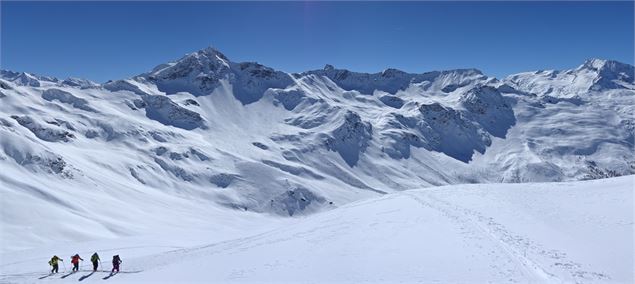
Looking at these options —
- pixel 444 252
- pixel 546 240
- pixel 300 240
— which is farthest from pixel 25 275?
pixel 546 240

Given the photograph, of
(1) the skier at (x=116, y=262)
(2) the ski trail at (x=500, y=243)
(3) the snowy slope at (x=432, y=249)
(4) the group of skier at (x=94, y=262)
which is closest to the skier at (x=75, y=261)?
(4) the group of skier at (x=94, y=262)

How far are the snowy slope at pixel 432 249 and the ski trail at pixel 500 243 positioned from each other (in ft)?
0.23

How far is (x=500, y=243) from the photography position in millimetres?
32875

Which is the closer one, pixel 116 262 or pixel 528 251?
pixel 528 251

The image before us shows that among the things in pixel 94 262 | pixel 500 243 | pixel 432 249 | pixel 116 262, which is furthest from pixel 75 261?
pixel 500 243

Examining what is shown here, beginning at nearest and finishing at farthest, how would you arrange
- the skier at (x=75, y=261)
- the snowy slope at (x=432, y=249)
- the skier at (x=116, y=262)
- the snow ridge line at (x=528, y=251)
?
the snow ridge line at (x=528, y=251) < the snowy slope at (x=432, y=249) < the skier at (x=116, y=262) < the skier at (x=75, y=261)

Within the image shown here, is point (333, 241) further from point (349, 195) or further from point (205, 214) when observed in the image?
point (349, 195)

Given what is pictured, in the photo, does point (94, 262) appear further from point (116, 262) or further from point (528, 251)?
point (528, 251)

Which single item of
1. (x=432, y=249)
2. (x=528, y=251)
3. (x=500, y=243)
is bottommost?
(x=528, y=251)

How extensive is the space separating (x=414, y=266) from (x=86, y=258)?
3133 centimetres

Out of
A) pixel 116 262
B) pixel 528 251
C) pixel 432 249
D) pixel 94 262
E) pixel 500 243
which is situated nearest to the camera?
pixel 528 251

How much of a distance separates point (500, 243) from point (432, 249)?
469cm

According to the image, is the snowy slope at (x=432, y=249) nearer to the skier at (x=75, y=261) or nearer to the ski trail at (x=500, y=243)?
the ski trail at (x=500, y=243)

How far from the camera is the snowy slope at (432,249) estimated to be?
94.8 ft
